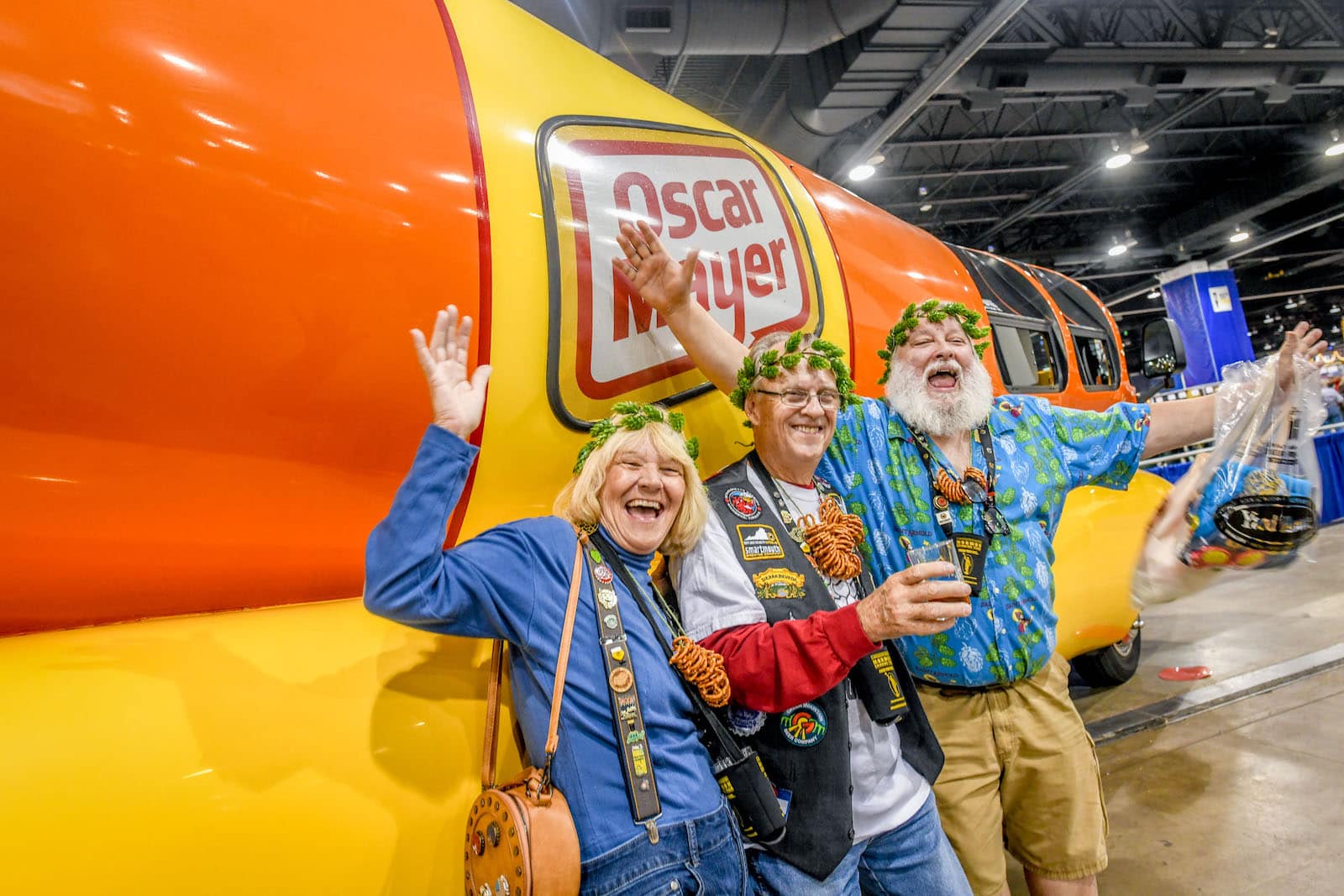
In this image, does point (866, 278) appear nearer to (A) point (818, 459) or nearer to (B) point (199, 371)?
(A) point (818, 459)

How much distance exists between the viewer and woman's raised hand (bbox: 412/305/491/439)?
1233mm

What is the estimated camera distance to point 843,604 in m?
1.67

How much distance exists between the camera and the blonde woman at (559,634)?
1.16 metres

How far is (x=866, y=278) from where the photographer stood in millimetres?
2688

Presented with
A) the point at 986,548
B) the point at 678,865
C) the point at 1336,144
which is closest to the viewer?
the point at 678,865

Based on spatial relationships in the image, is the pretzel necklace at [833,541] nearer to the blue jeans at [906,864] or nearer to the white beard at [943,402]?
the white beard at [943,402]

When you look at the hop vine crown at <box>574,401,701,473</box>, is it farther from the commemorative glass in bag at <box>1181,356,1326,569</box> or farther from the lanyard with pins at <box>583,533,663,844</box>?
the commemorative glass in bag at <box>1181,356,1326,569</box>

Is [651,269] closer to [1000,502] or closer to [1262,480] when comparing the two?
[1000,502]

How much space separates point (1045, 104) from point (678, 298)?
1338cm

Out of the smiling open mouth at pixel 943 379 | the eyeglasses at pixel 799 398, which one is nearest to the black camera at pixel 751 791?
the eyeglasses at pixel 799 398

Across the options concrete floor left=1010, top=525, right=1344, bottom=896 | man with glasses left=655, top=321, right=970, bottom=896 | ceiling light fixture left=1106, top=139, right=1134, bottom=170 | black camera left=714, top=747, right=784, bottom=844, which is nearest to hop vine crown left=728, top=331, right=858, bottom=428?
man with glasses left=655, top=321, right=970, bottom=896

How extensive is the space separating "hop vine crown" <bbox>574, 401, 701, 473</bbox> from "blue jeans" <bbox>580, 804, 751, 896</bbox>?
31.2 inches

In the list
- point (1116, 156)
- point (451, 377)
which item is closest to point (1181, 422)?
point (451, 377)

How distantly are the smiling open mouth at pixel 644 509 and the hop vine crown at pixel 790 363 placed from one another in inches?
20.0
